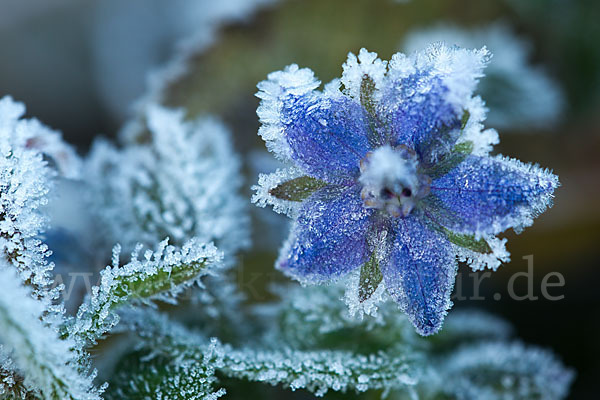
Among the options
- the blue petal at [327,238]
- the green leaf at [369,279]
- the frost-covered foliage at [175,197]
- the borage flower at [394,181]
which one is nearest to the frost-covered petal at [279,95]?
the borage flower at [394,181]

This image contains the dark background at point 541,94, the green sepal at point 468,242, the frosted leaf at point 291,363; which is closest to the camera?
the green sepal at point 468,242

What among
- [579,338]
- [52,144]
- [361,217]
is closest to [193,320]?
[52,144]

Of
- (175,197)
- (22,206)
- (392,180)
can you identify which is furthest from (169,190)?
(392,180)

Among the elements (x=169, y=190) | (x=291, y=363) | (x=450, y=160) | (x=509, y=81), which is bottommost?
(x=291, y=363)

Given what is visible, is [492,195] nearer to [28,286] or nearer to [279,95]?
[279,95]

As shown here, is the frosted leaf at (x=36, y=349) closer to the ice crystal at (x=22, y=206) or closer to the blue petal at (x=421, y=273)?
the ice crystal at (x=22, y=206)

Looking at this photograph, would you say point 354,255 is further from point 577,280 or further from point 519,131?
point 519,131

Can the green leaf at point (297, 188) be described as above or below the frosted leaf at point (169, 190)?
below

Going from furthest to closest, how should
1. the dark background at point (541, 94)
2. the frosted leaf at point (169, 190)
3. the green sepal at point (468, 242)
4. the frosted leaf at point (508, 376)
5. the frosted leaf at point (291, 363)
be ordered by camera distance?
1. the dark background at point (541, 94)
2. the frosted leaf at point (508, 376)
3. the frosted leaf at point (169, 190)
4. the frosted leaf at point (291, 363)
5. the green sepal at point (468, 242)
